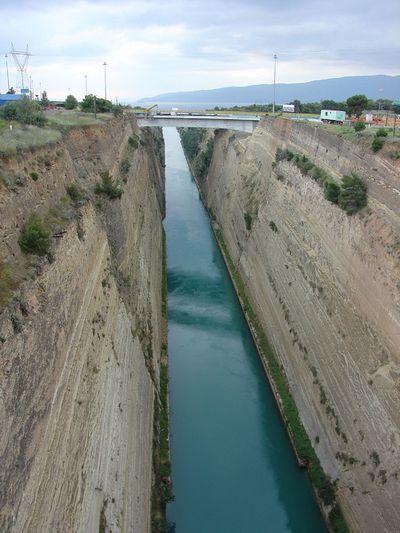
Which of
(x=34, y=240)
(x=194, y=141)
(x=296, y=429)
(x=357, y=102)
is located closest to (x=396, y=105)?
(x=357, y=102)

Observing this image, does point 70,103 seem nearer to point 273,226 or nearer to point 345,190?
point 273,226

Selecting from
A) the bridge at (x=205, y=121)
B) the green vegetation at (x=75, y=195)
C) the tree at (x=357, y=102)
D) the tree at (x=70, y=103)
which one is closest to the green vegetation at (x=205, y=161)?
the bridge at (x=205, y=121)

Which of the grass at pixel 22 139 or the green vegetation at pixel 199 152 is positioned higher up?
the grass at pixel 22 139

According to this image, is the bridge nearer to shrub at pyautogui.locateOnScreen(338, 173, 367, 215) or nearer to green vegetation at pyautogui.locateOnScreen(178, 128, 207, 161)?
green vegetation at pyautogui.locateOnScreen(178, 128, 207, 161)

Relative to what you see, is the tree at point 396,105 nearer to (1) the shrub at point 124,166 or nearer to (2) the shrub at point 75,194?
(1) the shrub at point 124,166

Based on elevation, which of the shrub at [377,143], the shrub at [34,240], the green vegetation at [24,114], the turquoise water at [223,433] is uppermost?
the green vegetation at [24,114]

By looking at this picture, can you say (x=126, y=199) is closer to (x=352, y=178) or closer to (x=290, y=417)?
(x=352, y=178)
